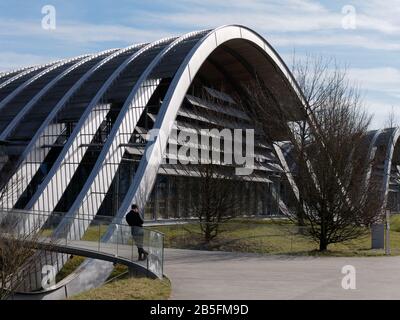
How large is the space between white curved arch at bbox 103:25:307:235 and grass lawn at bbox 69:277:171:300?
22.2 feet

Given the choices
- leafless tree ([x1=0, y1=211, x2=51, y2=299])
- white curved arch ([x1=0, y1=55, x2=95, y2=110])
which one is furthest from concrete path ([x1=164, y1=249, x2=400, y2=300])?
white curved arch ([x1=0, y1=55, x2=95, y2=110])

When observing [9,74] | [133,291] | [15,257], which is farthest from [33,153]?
[133,291]

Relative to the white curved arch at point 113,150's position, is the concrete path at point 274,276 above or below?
below

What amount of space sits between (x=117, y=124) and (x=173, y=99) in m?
3.59

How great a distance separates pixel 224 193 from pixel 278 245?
4.43 metres

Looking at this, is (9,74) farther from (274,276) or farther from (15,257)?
(274,276)

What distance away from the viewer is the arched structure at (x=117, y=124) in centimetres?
2489

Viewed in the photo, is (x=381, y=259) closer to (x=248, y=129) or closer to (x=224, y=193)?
(x=224, y=193)

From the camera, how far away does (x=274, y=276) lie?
45.0 ft

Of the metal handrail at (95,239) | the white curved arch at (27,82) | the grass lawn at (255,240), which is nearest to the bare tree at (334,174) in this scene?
the grass lawn at (255,240)

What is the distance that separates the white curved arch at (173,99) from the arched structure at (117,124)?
2.2 inches

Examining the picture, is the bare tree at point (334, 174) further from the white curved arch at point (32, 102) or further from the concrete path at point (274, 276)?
the white curved arch at point (32, 102)

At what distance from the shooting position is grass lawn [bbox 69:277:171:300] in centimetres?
1072
